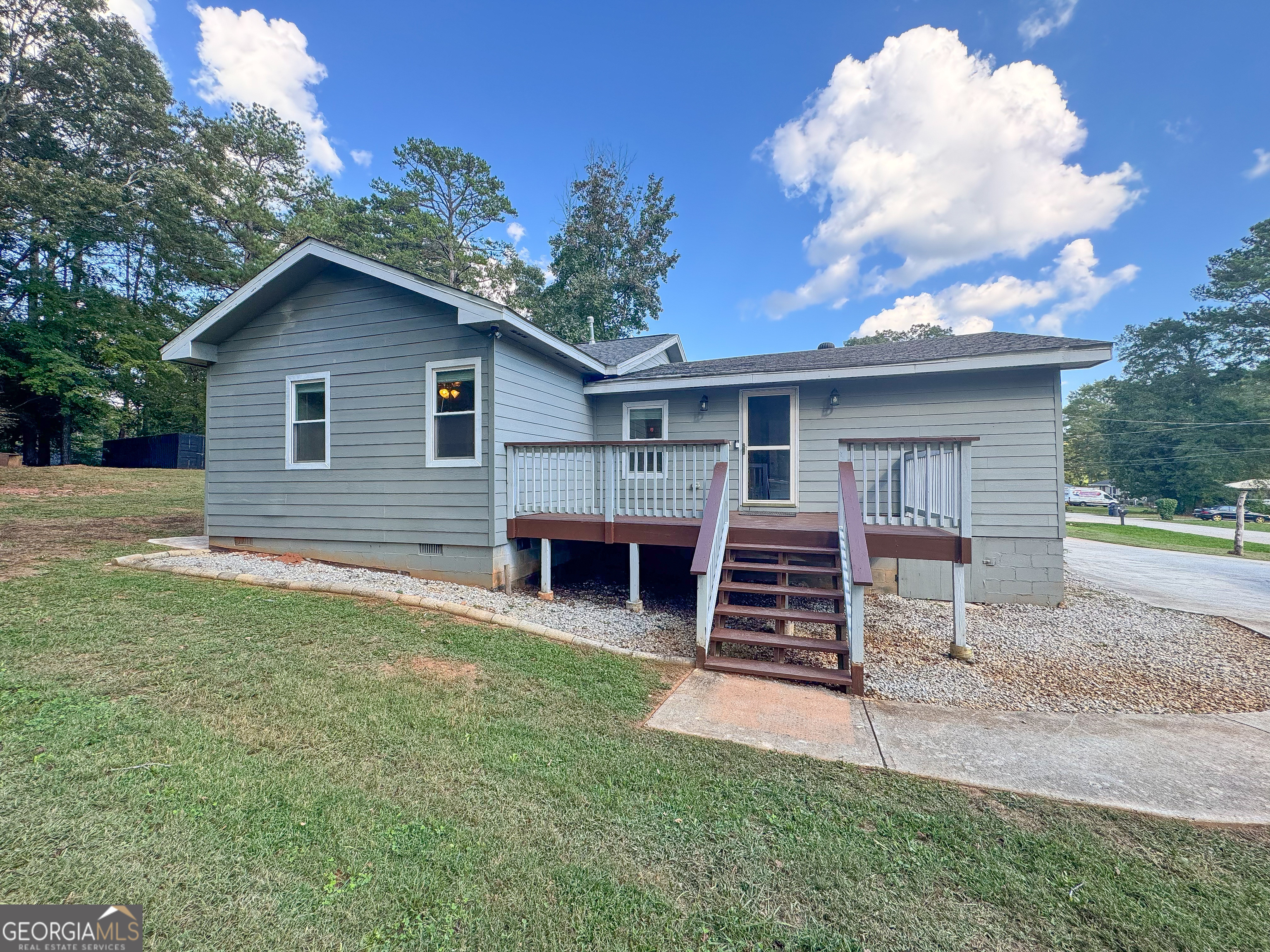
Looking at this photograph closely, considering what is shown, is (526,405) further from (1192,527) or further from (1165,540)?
(1192,527)

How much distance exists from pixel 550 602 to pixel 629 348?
6254 millimetres

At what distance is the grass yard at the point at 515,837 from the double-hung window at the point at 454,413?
359 centimetres

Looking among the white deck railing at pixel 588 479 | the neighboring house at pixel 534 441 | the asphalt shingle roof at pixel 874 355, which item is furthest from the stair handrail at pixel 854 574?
the asphalt shingle roof at pixel 874 355

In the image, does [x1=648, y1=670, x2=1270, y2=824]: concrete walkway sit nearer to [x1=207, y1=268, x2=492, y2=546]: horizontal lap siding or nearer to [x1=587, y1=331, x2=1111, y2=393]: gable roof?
[x1=207, y1=268, x2=492, y2=546]: horizontal lap siding

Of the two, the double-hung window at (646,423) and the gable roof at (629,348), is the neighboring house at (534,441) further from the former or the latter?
the gable roof at (629,348)

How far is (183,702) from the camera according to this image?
3021mm

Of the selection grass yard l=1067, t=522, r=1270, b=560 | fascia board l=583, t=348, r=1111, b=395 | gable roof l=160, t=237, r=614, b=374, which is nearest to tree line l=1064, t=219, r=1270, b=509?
grass yard l=1067, t=522, r=1270, b=560

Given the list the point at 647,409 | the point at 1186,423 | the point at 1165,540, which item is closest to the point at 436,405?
the point at 647,409

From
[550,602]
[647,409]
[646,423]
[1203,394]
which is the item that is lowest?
[550,602]

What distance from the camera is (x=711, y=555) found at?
450 centimetres

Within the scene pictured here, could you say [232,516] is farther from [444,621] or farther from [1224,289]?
[1224,289]

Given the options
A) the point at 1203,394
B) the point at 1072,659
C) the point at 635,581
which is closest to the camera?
the point at 1072,659

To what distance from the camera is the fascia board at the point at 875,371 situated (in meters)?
6.25

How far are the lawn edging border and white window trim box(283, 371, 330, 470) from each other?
1.83m
